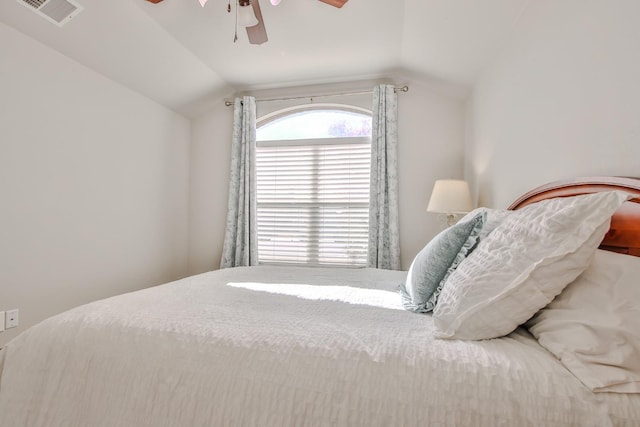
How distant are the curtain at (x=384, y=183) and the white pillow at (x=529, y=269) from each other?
7.54ft

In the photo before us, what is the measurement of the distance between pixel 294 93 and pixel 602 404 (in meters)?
3.54

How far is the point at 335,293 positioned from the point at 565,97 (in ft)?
4.45

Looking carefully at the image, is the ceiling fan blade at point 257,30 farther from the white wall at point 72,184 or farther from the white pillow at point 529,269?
the white pillow at point 529,269

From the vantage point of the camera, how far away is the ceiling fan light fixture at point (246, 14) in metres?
1.78

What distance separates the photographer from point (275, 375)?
0.82 metres

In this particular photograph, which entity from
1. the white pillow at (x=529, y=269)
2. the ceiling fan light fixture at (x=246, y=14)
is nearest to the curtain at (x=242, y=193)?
the ceiling fan light fixture at (x=246, y=14)

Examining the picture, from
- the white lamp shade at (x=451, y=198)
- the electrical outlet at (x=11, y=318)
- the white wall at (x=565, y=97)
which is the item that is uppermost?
the white wall at (x=565, y=97)

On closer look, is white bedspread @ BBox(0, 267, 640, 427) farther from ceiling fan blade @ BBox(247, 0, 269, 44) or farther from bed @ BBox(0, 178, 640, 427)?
ceiling fan blade @ BBox(247, 0, 269, 44)

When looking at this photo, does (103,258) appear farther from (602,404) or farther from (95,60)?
(602,404)

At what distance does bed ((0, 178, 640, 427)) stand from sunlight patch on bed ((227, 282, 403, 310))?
21 centimetres

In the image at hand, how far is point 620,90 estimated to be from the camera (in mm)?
1128

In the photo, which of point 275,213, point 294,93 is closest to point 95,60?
point 294,93

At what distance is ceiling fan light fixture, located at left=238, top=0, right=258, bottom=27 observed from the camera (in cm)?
178

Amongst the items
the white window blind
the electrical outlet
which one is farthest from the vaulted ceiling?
the electrical outlet
